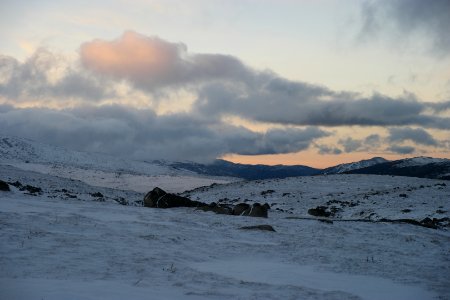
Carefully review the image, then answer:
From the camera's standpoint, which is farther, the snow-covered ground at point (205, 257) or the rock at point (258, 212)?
the rock at point (258, 212)

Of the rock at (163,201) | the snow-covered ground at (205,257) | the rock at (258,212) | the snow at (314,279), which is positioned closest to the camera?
the snow-covered ground at (205,257)

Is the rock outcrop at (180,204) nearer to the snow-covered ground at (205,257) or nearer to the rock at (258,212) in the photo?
the rock at (258,212)

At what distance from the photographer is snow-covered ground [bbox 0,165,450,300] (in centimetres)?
1012

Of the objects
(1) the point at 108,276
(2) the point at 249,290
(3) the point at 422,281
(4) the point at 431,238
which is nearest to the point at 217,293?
(2) the point at 249,290

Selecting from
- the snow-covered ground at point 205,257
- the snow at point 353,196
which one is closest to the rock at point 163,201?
the snow at point 353,196

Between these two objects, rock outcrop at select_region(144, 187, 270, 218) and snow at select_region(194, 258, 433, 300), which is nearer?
snow at select_region(194, 258, 433, 300)

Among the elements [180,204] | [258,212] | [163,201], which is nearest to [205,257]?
[258,212]

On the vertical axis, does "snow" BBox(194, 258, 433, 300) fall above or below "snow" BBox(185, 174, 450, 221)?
below

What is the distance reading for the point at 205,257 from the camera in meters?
14.4

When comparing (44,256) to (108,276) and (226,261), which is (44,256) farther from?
(226,261)

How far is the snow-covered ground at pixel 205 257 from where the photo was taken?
10125 millimetres

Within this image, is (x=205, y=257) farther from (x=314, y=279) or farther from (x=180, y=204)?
(x=180, y=204)

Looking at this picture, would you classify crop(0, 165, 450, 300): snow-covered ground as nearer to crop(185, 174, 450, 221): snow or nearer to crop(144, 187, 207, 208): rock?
crop(144, 187, 207, 208): rock

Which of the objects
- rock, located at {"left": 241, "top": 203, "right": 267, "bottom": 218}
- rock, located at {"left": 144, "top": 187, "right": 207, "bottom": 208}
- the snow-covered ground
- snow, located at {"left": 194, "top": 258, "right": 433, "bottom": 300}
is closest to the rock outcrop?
rock, located at {"left": 144, "top": 187, "right": 207, "bottom": 208}
